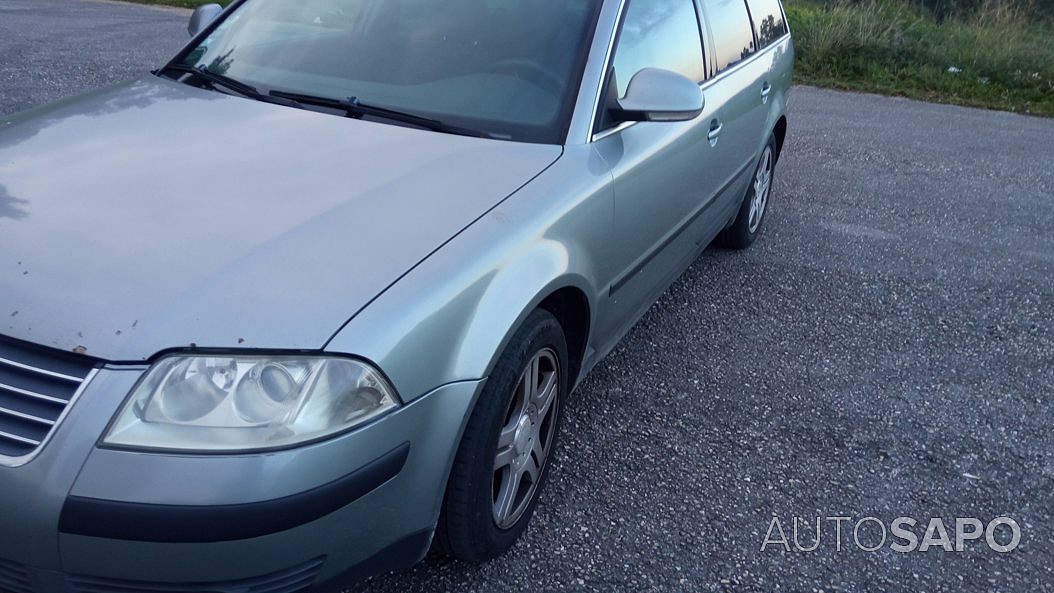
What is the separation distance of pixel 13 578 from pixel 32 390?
1.17ft

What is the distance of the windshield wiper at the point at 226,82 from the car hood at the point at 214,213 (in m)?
0.06

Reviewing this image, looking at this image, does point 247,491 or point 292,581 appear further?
point 292,581

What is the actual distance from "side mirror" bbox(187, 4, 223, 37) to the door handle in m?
1.89

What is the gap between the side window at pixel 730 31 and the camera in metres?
3.92

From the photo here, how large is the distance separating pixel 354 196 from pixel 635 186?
100 centimetres

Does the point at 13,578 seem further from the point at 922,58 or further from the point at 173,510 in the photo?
the point at 922,58

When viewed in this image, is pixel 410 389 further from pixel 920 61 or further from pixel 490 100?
pixel 920 61

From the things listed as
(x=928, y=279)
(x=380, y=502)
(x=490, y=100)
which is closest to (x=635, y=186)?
(x=490, y=100)

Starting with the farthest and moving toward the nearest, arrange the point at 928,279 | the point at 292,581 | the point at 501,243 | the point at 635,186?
the point at 928,279
the point at 635,186
the point at 501,243
the point at 292,581

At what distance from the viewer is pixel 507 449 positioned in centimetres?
240

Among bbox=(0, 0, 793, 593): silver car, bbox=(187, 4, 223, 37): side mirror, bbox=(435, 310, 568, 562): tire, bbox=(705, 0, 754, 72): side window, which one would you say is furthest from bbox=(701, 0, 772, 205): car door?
bbox=(187, 4, 223, 37): side mirror

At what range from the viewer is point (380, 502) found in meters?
1.93

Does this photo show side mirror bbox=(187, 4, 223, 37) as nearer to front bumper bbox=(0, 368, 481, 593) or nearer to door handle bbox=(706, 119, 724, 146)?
door handle bbox=(706, 119, 724, 146)

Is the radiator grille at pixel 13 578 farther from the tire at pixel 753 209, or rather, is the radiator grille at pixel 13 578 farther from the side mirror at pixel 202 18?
the tire at pixel 753 209
